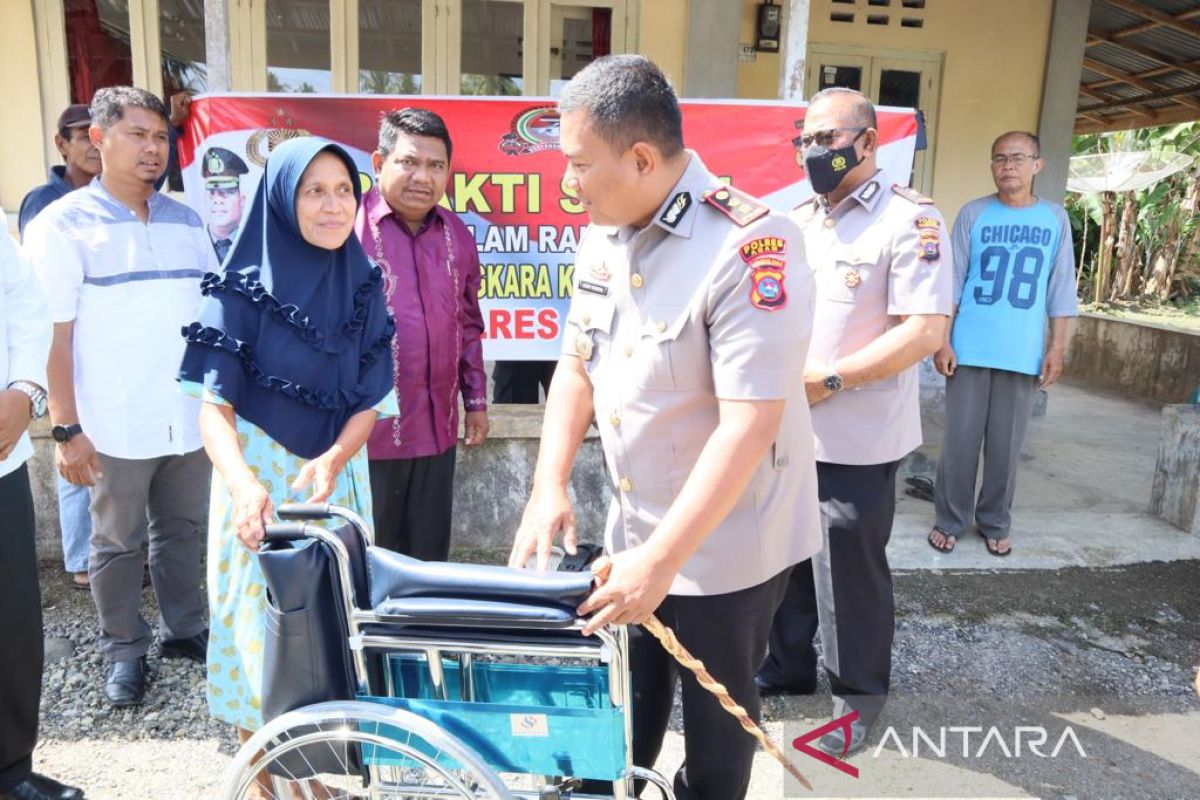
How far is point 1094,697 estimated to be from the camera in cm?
306

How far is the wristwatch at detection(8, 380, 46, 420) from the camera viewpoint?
7.25ft

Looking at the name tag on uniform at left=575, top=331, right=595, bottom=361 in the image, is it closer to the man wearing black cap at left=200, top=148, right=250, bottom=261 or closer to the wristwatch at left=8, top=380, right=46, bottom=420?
the wristwatch at left=8, top=380, right=46, bottom=420

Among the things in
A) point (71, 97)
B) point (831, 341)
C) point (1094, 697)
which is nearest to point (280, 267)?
point (831, 341)

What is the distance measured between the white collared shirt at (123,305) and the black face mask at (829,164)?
2058 mm

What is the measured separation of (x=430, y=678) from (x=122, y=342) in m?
1.80

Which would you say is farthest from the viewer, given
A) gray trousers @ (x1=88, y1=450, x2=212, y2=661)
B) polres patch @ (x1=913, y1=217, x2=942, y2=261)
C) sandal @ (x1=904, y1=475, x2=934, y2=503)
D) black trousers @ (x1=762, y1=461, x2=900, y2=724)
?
sandal @ (x1=904, y1=475, x2=934, y2=503)

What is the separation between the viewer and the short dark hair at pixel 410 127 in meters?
2.74

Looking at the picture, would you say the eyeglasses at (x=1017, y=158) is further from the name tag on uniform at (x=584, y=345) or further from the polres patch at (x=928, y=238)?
the name tag on uniform at (x=584, y=345)

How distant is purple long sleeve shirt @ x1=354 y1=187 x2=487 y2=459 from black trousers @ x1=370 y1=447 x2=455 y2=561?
6cm

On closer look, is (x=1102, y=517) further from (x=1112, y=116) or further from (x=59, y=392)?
(x=1112, y=116)

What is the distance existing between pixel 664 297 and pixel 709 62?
5012 millimetres

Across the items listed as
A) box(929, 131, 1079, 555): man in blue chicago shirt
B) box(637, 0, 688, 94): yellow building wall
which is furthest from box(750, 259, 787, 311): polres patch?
box(637, 0, 688, 94): yellow building wall

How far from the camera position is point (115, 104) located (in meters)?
2.78

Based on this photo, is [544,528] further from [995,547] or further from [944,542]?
[995,547]
